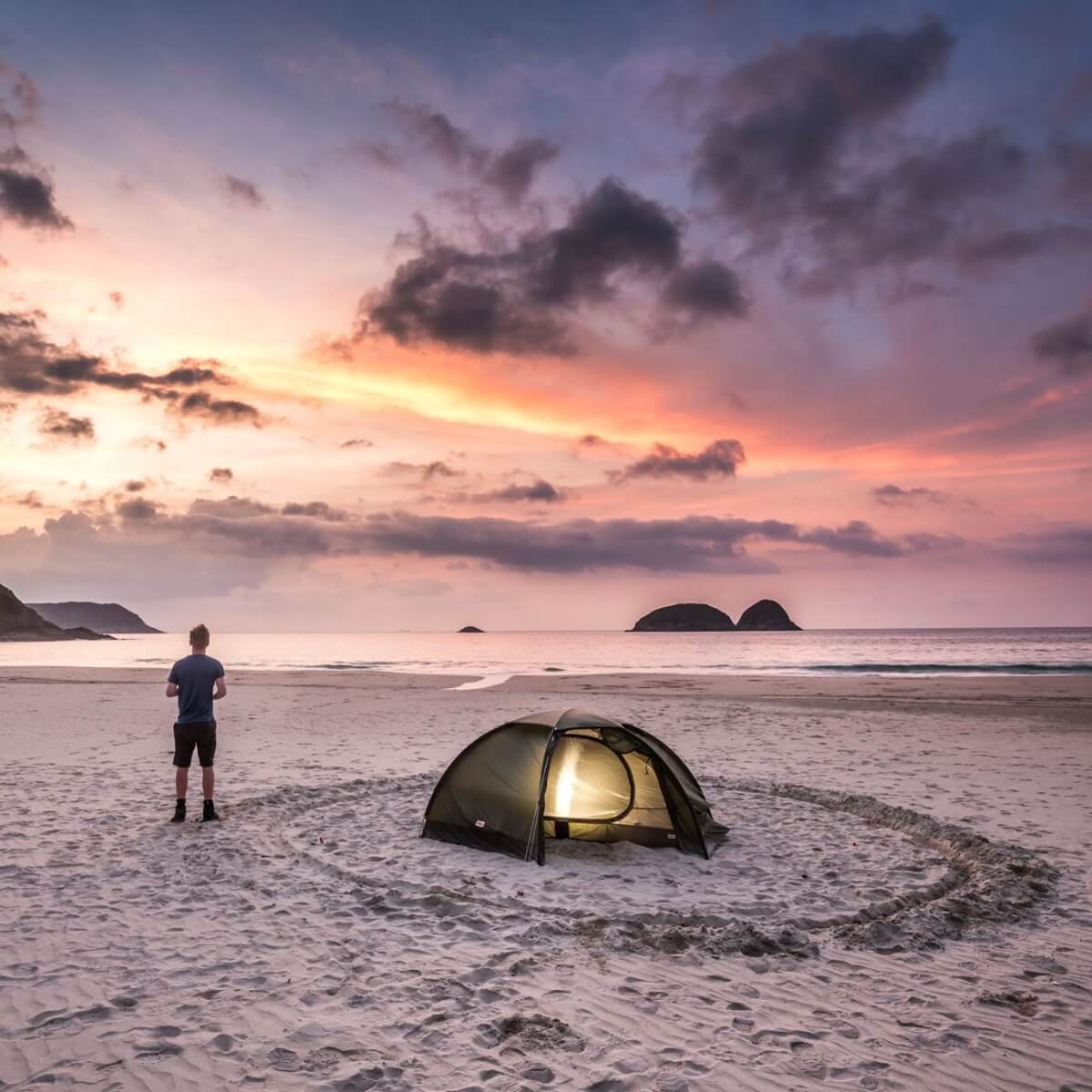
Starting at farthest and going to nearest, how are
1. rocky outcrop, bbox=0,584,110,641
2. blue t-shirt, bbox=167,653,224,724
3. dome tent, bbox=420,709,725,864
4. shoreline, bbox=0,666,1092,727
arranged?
rocky outcrop, bbox=0,584,110,641 → shoreline, bbox=0,666,1092,727 → blue t-shirt, bbox=167,653,224,724 → dome tent, bbox=420,709,725,864

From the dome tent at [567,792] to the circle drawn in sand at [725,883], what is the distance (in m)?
0.26

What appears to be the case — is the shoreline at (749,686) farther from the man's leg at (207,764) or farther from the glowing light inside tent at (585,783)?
the man's leg at (207,764)

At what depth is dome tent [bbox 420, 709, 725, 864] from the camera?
9867 millimetres

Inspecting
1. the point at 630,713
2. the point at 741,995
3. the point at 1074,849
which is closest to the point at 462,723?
the point at 630,713

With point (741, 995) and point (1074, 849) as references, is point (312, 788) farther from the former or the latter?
point (1074, 849)

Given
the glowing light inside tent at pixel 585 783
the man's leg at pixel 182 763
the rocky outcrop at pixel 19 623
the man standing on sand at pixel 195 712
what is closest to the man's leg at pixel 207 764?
the man standing on sand at pixel 195 712

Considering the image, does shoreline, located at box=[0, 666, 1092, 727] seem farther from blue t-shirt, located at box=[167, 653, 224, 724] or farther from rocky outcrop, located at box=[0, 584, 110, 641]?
rocky outcrop, located at box=[0, 584, 110, 641]

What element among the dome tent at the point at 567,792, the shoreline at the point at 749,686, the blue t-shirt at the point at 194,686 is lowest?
the shoreline at the point at 749,686

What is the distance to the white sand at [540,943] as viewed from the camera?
200 inches

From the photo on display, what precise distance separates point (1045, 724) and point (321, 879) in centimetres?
2296

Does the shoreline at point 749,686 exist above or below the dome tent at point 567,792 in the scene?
below

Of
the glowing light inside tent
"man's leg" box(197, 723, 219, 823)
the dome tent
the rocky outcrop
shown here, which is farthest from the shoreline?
the rocky outcrop

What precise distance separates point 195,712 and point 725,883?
7.47 metres

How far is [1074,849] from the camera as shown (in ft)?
32.9
